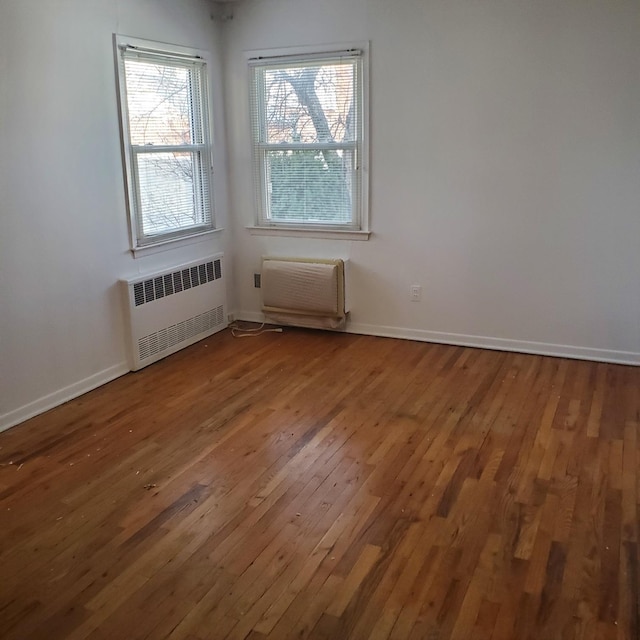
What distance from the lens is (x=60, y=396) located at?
3953mm

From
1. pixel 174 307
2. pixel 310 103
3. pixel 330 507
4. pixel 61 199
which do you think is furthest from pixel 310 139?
pixel 330 507

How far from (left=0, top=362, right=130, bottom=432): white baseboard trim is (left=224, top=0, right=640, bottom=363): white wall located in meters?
1.92

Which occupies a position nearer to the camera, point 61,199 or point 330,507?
point 330,507

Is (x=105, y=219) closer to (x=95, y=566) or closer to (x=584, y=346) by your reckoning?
(x=95, y=566)

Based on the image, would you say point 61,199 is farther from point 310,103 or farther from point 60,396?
point 310,103

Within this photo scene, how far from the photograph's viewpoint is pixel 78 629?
2.14m

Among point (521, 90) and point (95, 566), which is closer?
point (95, 566)

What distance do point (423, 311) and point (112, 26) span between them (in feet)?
9.32

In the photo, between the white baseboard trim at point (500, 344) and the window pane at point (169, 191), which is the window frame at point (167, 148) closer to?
the window pane at point (169, 191)

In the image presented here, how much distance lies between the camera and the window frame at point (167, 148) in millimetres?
4215

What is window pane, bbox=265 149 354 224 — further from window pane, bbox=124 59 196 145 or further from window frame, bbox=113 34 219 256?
window pane, bbox=124 59 196 145

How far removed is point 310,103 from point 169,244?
1.50 m

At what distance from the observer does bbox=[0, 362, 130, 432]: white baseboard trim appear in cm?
365

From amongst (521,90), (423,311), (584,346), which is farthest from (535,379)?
(521,90)
